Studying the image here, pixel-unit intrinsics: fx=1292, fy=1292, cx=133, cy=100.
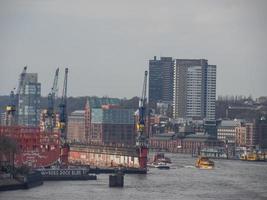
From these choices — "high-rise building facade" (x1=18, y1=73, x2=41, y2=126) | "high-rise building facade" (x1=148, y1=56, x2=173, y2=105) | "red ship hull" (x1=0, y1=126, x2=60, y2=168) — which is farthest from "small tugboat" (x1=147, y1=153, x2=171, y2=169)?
"high-rise building facade" (x1=148, y1=56, x2=173, y2=105)

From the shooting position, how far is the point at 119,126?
97.3 m

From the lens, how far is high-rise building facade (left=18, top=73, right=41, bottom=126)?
361 ft

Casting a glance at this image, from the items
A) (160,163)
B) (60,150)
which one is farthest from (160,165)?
(60,150)

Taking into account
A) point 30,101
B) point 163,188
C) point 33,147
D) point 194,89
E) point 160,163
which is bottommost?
point 163,188

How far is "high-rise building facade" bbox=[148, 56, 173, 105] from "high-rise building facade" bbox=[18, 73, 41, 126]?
22154 mm

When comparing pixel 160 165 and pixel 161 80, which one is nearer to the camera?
pixel 160 165

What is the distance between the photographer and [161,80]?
13862 cm

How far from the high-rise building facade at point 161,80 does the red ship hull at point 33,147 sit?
7879 cm

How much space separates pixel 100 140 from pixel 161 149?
4.62m

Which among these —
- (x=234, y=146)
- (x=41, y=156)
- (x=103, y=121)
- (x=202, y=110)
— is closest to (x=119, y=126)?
(x=103, y=121)

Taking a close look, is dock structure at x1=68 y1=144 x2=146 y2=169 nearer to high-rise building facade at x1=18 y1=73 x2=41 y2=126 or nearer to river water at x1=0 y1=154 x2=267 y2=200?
river water at x1=0 y1=154 x2=267 y2=200

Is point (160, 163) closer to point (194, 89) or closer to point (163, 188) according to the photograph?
point (163, 188)

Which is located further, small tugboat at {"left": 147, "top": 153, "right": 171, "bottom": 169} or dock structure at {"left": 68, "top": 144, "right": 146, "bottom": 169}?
small tugboat at {"left": 147, "top": 153, "right": 171, "bottom": 169}

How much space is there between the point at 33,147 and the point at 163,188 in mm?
9846
